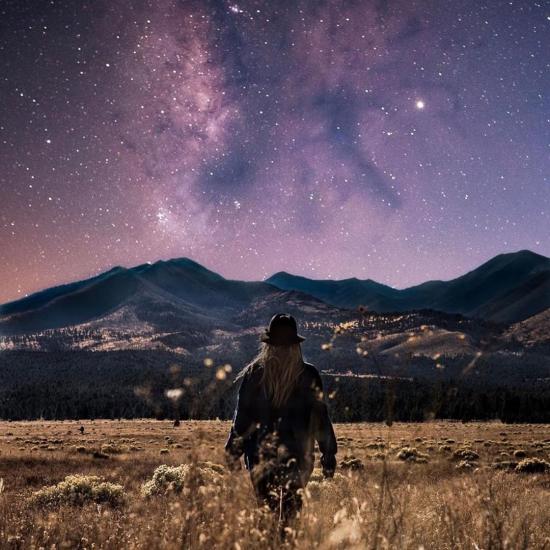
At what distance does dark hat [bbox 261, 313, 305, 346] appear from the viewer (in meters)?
4.29

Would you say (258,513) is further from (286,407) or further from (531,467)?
(531,467)

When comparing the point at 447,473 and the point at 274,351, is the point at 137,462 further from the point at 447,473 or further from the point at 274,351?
the point at 274,351

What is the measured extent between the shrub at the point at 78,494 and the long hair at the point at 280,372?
5.86 metres

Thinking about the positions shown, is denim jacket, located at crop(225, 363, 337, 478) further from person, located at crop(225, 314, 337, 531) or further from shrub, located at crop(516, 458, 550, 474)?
shrub, located at crop(516, 458, 550, 474)

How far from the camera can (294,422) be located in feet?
13.7

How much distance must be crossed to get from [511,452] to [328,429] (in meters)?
27.4

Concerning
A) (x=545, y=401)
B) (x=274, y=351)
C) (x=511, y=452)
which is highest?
(x=274, y=351)

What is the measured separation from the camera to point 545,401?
95.5m

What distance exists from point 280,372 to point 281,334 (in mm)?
343

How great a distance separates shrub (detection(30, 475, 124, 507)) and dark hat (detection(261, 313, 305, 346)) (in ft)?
19.8

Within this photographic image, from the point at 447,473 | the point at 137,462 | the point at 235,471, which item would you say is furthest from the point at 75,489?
the point at 137,462

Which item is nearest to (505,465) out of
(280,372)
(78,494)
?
(78,494)

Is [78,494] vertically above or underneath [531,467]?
above

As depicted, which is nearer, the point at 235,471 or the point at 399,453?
the point at 235,471
